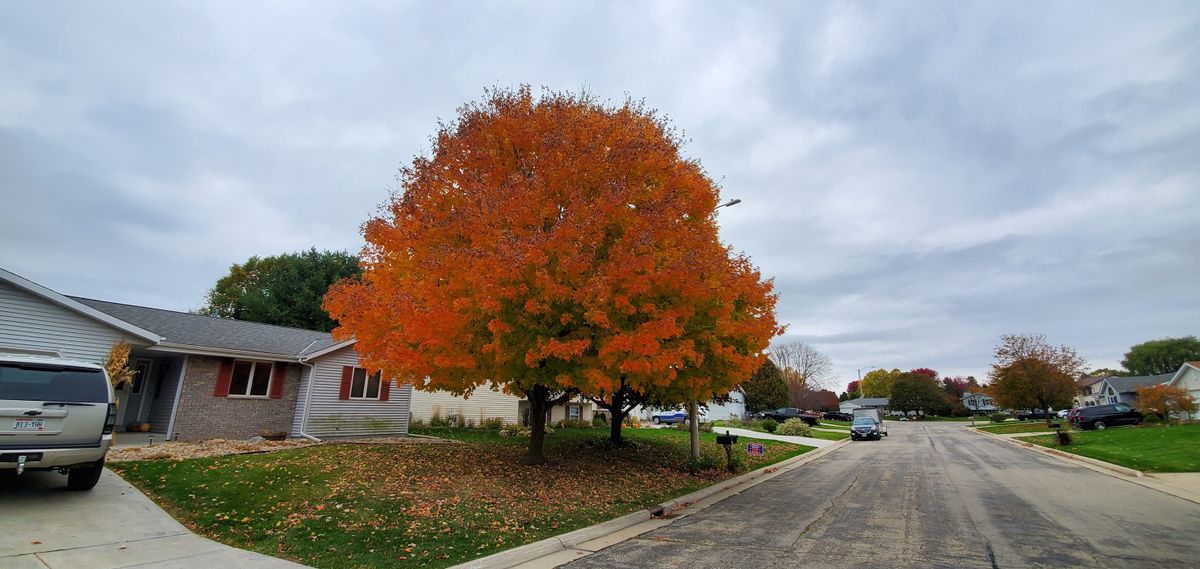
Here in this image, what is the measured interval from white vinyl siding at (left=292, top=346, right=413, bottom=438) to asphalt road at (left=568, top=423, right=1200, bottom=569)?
13919 mm

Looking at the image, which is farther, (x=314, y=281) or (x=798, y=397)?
(x=798, y=397)

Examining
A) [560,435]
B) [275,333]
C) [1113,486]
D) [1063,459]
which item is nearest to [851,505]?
[1113,486]

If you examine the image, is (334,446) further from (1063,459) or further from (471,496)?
(1063,459)

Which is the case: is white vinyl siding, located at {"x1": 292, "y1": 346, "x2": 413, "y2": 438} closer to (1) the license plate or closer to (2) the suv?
(2) the suv

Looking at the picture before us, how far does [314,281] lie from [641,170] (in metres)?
34.0

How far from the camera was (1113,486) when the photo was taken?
13555 millimetres

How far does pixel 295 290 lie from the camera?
37.3m

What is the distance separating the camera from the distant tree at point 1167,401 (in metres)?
32.8

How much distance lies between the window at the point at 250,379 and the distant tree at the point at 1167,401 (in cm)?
4937

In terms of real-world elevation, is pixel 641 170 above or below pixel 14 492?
above

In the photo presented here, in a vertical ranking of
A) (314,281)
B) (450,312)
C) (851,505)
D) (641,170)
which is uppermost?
(314,281)

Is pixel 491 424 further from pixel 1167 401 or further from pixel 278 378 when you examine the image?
pixel 1167 401

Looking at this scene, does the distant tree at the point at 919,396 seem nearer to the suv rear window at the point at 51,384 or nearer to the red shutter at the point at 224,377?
the red shutter at the point at 224,377

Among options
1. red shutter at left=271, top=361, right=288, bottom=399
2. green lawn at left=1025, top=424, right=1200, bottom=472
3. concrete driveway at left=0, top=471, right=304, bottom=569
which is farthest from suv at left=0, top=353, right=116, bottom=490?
green lawn at left=1025, top=424, right=1200, bottom=472
